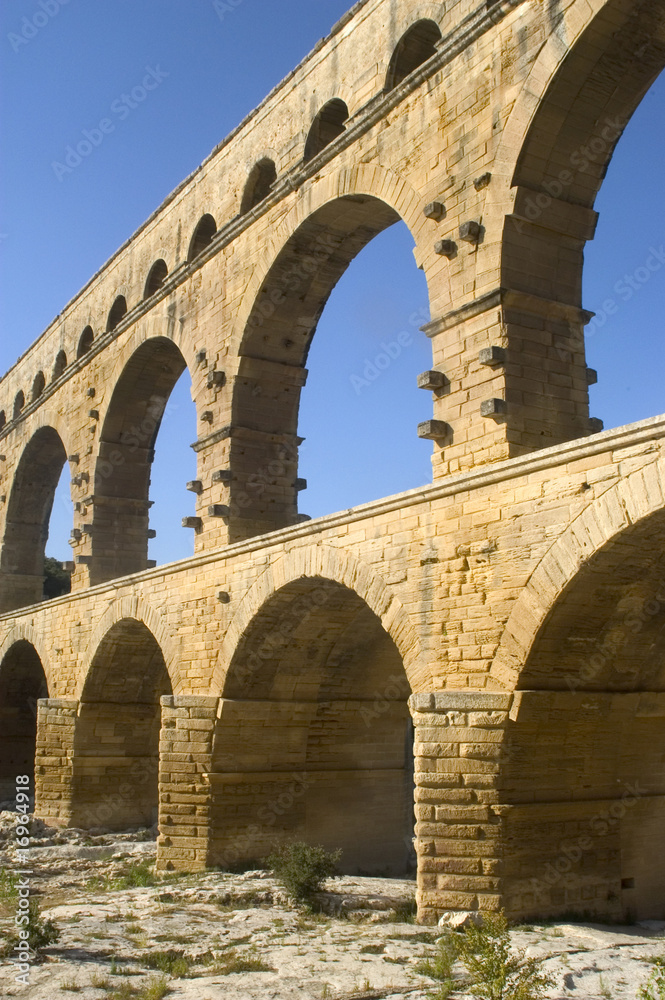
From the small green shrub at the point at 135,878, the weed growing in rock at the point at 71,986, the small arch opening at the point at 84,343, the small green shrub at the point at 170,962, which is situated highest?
the small arch opening at the point at 84,343

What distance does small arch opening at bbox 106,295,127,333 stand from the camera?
17.4 metres

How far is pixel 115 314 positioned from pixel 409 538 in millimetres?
11229

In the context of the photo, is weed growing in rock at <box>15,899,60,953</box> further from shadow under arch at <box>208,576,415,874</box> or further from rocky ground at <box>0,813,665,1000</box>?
shadow under arch at <box>208,576,415,874</box>

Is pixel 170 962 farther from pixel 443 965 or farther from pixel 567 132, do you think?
pixel 567 132

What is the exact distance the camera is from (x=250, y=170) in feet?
43.1

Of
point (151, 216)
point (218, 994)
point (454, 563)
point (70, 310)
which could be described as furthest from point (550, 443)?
point (70, 310)

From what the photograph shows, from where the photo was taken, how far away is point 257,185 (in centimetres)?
1324

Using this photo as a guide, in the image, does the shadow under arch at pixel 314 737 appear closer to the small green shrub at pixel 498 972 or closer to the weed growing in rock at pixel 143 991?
the weed growing in rock at pixel 143 991

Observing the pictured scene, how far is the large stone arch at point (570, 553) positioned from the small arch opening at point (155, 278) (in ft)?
35.4

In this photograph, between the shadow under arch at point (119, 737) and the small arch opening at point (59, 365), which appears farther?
the small arch opening at point (59, 365)

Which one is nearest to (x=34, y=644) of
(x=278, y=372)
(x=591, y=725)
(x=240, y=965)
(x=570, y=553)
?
(x=278, y=372)

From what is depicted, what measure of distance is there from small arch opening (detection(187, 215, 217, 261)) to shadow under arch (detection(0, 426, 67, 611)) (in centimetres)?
810

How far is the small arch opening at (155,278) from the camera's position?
15.9 m

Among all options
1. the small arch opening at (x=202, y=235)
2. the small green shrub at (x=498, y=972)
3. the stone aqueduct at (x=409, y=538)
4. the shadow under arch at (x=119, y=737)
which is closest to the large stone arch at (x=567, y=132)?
the stone aqueduct at (x=409, y=538)
